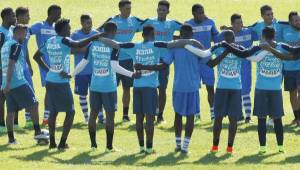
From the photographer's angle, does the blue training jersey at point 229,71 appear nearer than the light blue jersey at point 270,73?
No

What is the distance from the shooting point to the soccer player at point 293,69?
63.1ft

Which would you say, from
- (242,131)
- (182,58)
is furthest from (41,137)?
(242,131)

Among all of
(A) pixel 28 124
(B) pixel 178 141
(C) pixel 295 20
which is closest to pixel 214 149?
(B) pixel 178 141

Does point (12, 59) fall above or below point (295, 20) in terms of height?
below

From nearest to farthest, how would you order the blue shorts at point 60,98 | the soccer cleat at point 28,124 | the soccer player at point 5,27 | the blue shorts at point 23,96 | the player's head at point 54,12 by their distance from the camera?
the blue shorts at point 60,98, the blue shorts at point 23,96, the soccer player at point 5,27, the player's head at point 54,12, the soccer cleat at point 28,124

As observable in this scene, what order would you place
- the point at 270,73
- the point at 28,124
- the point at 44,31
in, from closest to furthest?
1. the point at 270,73
2. the point at 28,124
3. the point at 44,31

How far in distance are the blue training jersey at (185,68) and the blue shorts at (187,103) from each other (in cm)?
10

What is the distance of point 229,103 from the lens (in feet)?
52.2

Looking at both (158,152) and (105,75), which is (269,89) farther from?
(105,75)

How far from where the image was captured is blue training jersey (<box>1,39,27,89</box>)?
1614 cm

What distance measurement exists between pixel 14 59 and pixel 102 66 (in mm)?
1748

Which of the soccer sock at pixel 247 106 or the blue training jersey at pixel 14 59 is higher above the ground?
the blue training jersey at pixel 14 59

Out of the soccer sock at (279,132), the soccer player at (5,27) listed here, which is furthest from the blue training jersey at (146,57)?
the soccer player at (5,27)

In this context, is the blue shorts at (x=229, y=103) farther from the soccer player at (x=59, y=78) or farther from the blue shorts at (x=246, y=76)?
the blue shorts at (x=246, y=76)
